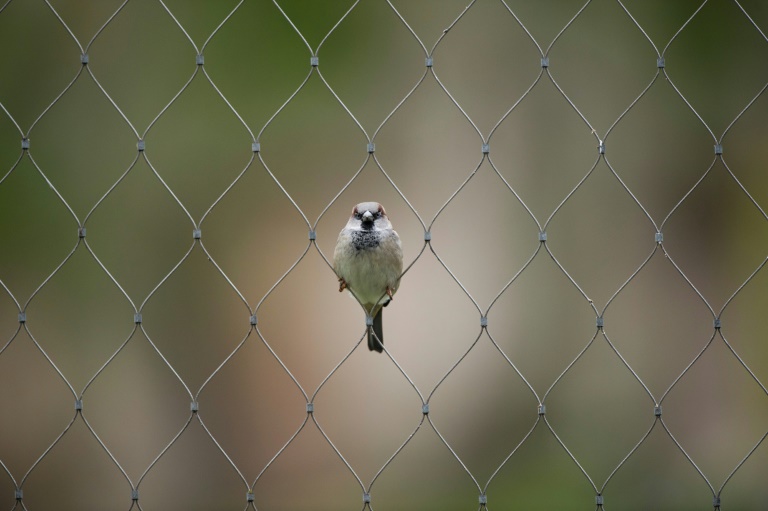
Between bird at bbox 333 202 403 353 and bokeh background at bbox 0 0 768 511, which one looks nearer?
bird at bbox 333 202 403 353

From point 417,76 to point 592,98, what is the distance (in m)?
0.78

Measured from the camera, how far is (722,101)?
4.14m

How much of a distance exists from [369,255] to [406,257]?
0.99m

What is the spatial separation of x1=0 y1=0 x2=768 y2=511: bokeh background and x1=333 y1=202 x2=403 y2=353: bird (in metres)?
0.94

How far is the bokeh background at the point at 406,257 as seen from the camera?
13.1 ft

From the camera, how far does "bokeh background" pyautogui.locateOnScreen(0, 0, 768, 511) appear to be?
13.1 feet

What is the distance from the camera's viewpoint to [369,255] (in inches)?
116

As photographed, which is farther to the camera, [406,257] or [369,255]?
[406,257]

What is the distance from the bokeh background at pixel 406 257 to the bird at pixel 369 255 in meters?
0.94

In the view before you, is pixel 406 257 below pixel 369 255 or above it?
above

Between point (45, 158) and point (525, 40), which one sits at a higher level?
point (525, 40)

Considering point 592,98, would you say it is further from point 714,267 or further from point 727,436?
point 727,436

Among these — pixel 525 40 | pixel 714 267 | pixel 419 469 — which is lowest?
pixel 419 469

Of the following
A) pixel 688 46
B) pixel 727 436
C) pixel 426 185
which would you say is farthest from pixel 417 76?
pixel 727 436
